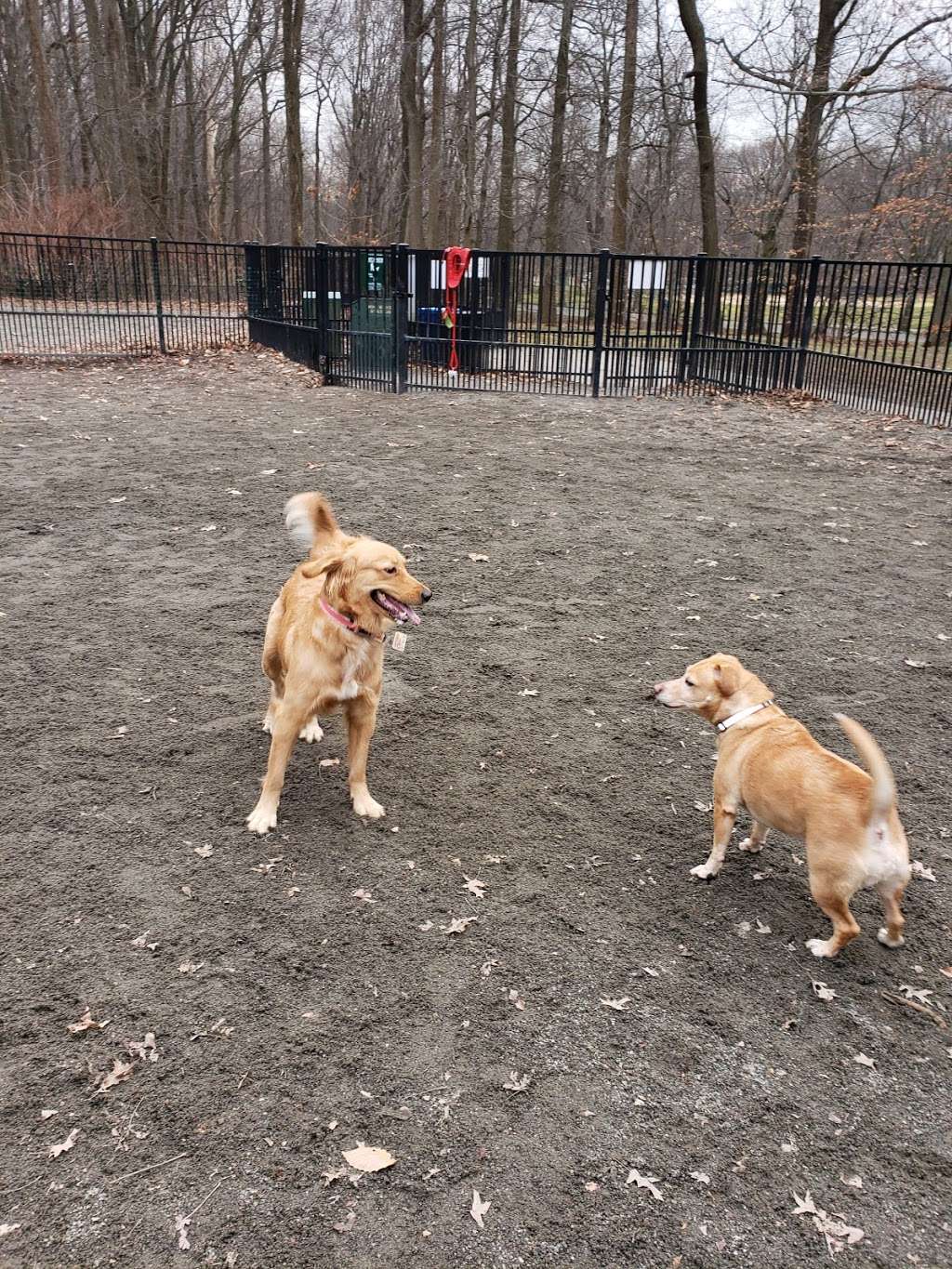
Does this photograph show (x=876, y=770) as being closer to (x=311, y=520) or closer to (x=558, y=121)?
(x=311, y=520)

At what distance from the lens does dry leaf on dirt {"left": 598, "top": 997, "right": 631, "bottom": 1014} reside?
292 cm

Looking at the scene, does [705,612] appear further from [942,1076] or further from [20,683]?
[20,683]

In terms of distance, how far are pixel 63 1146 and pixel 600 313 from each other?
1452cm

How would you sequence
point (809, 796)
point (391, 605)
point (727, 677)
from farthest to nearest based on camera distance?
point (727, 677)
point (391, 605)
point (809, 796)

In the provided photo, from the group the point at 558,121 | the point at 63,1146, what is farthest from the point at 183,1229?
the point at 558,121

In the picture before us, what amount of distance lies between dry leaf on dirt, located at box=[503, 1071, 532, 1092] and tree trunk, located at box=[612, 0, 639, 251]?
24.5 meters

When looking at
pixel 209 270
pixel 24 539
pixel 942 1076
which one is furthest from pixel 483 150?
pixel 942 1076

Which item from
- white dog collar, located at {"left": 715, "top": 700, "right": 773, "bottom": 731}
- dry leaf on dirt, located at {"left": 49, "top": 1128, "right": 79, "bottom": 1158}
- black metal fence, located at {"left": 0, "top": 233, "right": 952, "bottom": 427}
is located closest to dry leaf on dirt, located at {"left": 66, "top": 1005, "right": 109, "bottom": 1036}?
dry leaf on dirt, located at {"left": 49, "top": 1128, "right": 79, "bottom": 1158}

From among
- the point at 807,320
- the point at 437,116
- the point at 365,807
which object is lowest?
the point at 365,807

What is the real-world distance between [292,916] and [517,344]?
44.3 ft

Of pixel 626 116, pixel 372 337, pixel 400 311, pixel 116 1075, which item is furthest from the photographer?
pixel 626 116

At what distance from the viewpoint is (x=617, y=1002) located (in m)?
2.94

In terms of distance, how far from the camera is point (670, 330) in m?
15.8

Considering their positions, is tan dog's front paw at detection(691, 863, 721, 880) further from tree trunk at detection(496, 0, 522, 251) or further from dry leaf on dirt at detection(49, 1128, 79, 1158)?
tree trunk at detection(496, 0, 522, 251)
